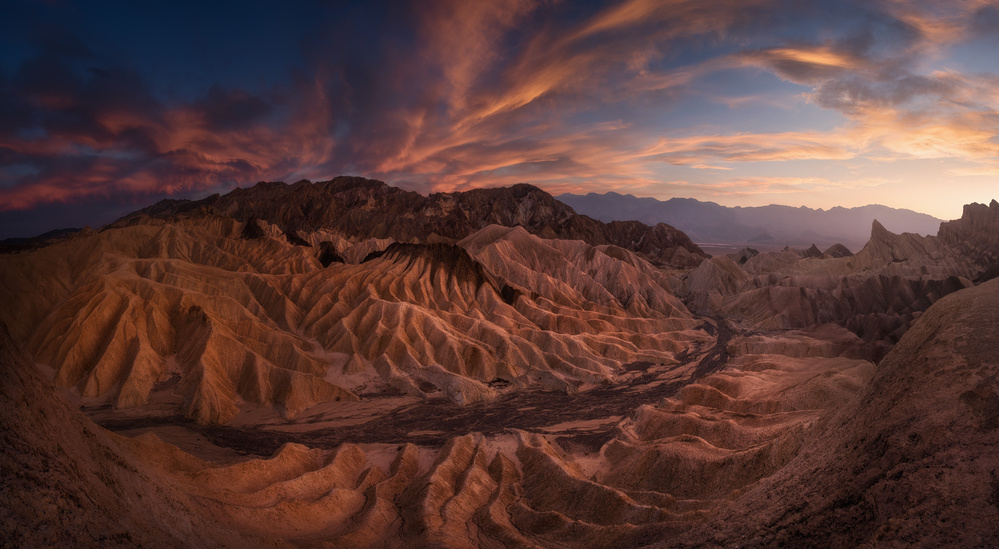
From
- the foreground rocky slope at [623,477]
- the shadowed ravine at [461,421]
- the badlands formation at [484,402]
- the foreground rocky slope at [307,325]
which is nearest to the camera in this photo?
the foreground rocky slope at [623,477]

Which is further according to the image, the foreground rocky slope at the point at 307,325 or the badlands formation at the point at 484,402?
the foreground rocky slope at the point at 307,325

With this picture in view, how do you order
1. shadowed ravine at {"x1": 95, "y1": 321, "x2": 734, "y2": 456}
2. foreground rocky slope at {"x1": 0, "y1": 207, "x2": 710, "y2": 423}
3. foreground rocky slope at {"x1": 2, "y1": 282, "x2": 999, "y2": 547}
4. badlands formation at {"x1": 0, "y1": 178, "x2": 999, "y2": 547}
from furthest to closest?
foreground rocky slope at {"x1": 0, "y1": 207, "x2": 710, "y2": 423} < shadowed ravine at {"x1": 95, "y1": 321, "x2": 734, "y2": 456} < badlands formation at {"x1": 0, "y1": 178, "x2": 999, "y2": 547} < foreground rocky slope at {"x1": 2, "y1": 282, "x2": 999, "y2": 547}

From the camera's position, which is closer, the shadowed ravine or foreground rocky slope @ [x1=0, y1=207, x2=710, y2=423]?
the shadowed ravine

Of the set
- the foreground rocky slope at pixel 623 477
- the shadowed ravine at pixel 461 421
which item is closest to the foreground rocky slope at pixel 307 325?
the shadowed ravine at pixel 461 421

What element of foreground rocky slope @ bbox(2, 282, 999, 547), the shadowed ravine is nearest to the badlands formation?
foreground rocky slope @ bbox(2, 282, 999, 547)

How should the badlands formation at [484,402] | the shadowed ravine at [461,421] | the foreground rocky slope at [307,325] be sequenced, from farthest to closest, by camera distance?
the foreground rocky slope at [307,325], the shadowed ravine at [461,421], the badlands formation at [484,402]

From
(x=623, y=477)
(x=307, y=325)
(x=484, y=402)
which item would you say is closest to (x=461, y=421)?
(x=484, y=402)

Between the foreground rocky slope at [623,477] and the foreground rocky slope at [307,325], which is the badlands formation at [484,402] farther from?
the foreground rocky slope at [307,325]

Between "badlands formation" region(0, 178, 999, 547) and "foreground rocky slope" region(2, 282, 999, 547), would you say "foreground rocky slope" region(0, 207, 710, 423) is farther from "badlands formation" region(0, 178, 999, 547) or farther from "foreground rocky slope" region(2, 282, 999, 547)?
"foreground rocky slope" region(2, 282, 999, 547)

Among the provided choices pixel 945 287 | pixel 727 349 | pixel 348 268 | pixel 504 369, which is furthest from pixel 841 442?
pixel 348 268
